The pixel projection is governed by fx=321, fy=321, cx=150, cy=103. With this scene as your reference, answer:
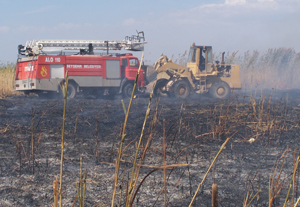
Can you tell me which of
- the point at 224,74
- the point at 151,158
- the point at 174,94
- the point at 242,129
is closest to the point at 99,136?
the point at 151,158

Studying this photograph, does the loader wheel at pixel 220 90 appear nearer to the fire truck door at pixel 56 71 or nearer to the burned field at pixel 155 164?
the fire truck door at pixel 56 71

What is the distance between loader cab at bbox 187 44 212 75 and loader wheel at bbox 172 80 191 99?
0.94 metres

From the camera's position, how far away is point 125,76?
1576 centimetres

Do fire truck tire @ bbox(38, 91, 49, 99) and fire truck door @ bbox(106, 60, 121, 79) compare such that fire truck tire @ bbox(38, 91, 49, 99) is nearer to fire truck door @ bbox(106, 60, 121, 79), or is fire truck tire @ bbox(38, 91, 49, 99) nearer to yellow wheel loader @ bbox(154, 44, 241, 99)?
fire truck door @ bbox(106, 60, 121, 79)

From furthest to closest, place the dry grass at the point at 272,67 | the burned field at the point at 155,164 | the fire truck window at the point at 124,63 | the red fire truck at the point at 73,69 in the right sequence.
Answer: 1. the dry grass at the point at 272,67
2. the fire truck window at the point at 124,63
3. the red fire truck at the point at 73,69
4. the burned field at the point at 155,164

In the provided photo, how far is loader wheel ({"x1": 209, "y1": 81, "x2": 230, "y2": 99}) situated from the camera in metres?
15.9

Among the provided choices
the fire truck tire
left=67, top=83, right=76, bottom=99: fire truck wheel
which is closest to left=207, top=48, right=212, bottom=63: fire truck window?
left=67, top=83, right=76, bottom=99: fire truck wheel

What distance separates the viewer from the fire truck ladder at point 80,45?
14.5 m

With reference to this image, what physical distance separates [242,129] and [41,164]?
4.08 meters

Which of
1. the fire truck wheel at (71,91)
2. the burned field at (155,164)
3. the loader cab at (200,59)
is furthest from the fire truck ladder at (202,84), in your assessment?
the burned field at (155,164)

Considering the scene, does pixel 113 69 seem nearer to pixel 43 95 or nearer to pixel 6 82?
pixel 43 95

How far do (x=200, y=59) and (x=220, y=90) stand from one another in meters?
1.84

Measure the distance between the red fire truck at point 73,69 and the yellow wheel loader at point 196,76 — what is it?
130cm

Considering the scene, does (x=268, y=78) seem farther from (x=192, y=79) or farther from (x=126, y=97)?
(x=126, y=97)
